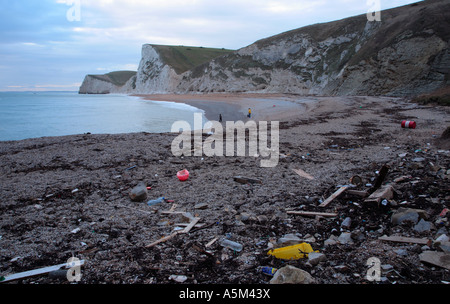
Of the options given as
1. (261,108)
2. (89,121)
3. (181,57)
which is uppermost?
(181,57)

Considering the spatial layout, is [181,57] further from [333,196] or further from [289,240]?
[289,240]

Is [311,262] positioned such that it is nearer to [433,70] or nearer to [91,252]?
[91,252]

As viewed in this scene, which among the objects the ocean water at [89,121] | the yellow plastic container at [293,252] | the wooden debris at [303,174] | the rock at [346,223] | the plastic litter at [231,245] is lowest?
the plastic litter at [231,245]

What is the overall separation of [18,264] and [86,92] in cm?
18495

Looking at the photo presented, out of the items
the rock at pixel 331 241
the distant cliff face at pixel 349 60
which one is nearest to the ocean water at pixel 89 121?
the rock at pixel 331 241

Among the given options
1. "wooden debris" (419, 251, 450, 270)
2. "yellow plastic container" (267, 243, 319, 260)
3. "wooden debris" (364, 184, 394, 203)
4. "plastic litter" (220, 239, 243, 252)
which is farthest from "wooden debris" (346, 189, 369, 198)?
"plastic litter" (220, 239, 243, 252)

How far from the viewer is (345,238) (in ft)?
12.2

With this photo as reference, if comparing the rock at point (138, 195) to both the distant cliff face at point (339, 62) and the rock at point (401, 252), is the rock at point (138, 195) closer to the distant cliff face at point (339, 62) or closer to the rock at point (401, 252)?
the rock at point (401, 252)

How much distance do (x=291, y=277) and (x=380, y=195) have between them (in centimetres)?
271

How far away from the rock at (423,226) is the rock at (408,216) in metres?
0.08

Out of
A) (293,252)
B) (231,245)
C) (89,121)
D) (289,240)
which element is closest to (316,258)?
(293,252)

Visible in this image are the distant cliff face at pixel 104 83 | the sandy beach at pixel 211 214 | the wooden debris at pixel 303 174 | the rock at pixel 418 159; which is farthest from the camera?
the distant cliff face at pixel 104 83

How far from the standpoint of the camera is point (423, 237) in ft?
11.3

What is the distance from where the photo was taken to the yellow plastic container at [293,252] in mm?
3352
